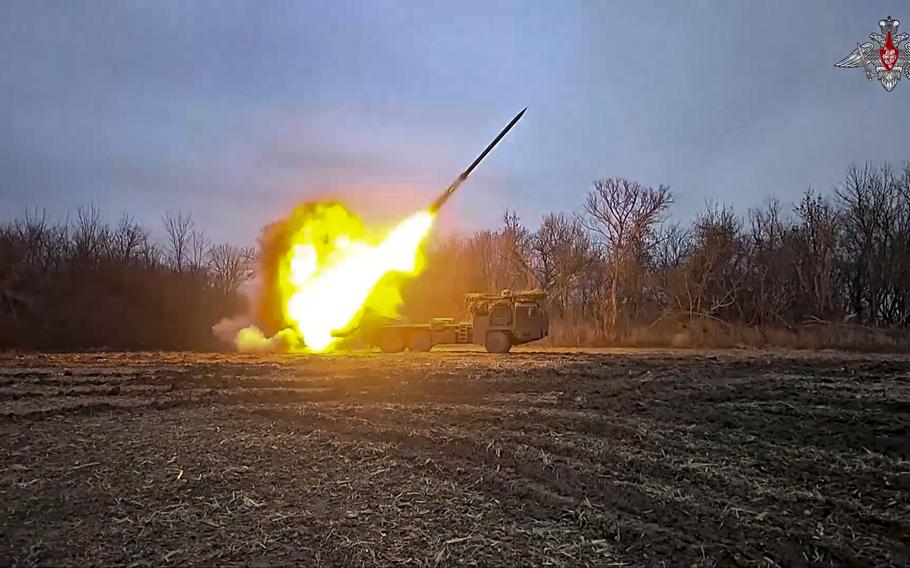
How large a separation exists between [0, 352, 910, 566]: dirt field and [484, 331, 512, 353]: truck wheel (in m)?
10.2

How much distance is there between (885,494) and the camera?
7250 mm

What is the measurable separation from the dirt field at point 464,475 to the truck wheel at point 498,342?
1021 centimetres

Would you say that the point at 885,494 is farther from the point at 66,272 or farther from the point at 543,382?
the point at 66,272

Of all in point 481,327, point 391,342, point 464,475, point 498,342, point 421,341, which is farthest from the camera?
point 391,342

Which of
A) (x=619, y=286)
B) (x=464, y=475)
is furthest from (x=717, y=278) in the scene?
(x=464, y=475)

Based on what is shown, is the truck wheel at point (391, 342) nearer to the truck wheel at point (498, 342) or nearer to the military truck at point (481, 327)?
the military truck at point (481, 327)

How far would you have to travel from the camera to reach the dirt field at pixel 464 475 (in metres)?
6.07

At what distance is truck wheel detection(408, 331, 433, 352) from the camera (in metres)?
25.2

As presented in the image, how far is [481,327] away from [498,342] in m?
0.80

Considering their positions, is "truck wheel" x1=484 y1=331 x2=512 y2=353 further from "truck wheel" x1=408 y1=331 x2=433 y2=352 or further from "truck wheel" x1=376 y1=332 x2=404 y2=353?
"truck wheel" x1=376 y1=332 x2=404 y2=353

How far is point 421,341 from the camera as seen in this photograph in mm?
25203

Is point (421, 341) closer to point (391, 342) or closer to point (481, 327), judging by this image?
point (391, 342)

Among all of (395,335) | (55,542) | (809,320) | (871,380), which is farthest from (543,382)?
(809,320)

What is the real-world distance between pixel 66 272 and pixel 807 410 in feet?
133
